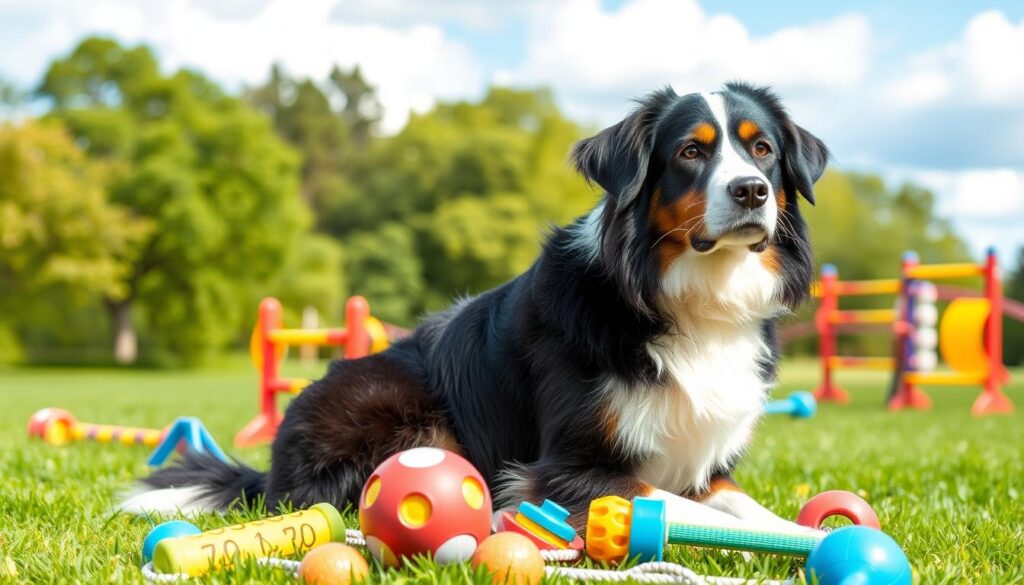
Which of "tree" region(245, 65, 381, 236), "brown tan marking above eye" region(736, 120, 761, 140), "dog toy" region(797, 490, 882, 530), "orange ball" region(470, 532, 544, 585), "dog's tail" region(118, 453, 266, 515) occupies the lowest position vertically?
"dog's tail" region(118, 453, 266, 515)

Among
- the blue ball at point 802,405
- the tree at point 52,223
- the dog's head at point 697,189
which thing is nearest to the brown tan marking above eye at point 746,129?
the dog's head at point 697,189

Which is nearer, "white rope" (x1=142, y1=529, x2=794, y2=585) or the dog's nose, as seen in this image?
"white rope" (x1=142, y1=529, x2=794, y2=585)

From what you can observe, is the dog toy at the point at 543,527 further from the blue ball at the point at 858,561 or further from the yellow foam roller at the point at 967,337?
the yellow foam roller at the point at 967,337

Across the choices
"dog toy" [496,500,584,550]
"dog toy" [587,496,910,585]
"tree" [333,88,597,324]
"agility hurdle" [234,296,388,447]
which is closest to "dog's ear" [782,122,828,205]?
"dog toy" [587,496,910,585]

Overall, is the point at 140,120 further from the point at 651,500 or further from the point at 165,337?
the point at 651,500

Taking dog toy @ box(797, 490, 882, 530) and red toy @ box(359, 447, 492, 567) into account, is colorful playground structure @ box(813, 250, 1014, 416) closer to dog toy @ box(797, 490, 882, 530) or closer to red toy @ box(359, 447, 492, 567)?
dog toy @ box(797, 490, 882, 530)

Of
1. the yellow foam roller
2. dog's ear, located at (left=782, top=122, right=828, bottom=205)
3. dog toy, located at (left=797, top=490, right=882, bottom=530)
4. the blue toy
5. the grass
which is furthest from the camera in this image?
Result: the yellow foam roller

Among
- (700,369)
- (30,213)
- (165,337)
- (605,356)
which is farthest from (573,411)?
(165,337)

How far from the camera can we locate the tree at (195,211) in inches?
1229

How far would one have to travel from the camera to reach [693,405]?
3.26 metres

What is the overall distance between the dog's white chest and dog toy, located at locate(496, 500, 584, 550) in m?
0.47

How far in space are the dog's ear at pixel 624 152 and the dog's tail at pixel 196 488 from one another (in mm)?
1835

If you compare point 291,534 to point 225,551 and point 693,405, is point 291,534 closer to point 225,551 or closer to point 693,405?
point 225,551

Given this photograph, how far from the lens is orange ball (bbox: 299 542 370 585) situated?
94.3 inches
